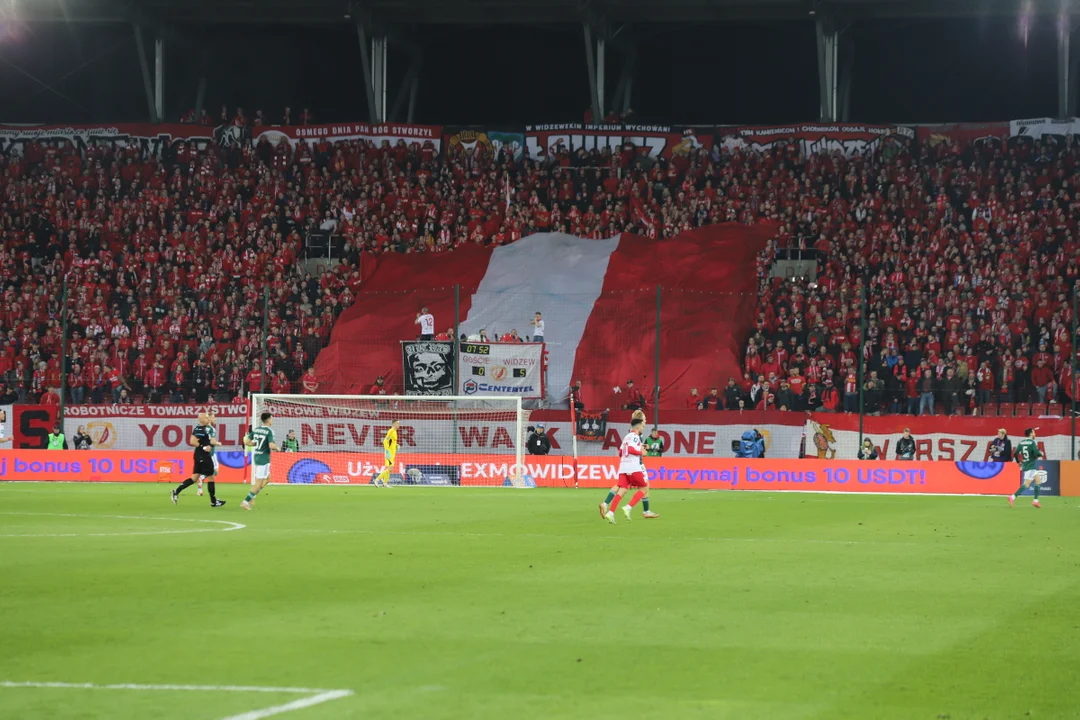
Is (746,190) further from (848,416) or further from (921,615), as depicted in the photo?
(921,615)

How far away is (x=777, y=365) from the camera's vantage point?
40562 millimetres

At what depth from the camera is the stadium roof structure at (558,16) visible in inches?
2073

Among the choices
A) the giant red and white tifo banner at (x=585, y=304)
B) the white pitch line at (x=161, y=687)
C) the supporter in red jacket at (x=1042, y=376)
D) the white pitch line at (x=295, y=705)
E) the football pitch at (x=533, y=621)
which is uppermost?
the giant red and white tifo banner at (x=585, y=304)

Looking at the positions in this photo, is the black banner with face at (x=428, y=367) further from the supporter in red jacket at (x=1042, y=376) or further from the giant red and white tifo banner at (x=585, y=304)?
the supporter in red jacket at (x=1042, y=376)

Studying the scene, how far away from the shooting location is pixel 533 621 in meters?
11.2

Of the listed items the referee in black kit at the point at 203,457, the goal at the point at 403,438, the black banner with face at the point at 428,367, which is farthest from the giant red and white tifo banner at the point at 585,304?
the referee in black kit at the point at 203,457

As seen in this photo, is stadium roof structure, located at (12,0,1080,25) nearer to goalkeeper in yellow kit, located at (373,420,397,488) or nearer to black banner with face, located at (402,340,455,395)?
black banner with face, located at (402,340,455,395)

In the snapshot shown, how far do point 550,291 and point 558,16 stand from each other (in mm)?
15187

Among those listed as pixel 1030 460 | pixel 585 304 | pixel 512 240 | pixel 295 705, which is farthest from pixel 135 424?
pixel 295 705

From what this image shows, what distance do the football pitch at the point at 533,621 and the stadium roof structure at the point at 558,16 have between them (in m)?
35.4

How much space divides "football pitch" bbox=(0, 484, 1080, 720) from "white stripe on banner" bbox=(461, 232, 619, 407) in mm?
20664

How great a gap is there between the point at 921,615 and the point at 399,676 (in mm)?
5247

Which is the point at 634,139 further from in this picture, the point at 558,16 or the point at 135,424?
the point at 135,424

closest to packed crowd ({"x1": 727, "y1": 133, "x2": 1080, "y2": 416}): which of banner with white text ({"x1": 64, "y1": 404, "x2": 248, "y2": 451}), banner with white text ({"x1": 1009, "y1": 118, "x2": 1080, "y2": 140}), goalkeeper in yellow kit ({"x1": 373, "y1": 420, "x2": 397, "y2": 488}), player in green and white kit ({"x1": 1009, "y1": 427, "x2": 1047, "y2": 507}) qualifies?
banner with white text ({"x1": 1009, "y1": 118, "x2": 1080, "y2": 140})
